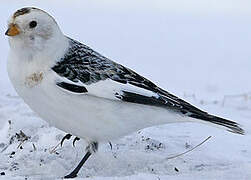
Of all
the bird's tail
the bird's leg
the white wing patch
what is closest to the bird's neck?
the white wing patch

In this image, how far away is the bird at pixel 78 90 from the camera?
13.4 feet

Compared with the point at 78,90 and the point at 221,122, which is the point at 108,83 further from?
the point at 221,122

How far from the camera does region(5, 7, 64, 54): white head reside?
4.11 metres

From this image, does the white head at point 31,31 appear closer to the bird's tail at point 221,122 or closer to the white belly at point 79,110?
the white belly at point 79,110

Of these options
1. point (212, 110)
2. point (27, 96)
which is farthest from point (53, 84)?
point (212, 110)

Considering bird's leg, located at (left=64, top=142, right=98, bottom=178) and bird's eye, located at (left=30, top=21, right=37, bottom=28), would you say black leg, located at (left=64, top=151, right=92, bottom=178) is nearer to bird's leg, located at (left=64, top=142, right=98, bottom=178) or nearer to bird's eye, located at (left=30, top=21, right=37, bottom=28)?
bird's leg, located at (left=64, top=142, right=98, bottom=178)

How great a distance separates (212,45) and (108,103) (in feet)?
25.0

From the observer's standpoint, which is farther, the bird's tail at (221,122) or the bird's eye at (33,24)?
the bird's tail at (221,122)

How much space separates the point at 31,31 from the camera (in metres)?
4.16

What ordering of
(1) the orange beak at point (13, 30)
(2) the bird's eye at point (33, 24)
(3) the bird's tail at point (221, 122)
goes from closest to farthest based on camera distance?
(1) the orange beak at point (13, 30) < (2) the bird's eye at point (33, 24) < (3) the bird's tail at point (221, 122)

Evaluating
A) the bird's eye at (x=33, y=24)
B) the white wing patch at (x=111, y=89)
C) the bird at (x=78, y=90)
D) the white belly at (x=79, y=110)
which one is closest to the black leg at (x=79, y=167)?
the bird at (x=78, y=90)

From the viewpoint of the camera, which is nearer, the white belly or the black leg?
the white belly

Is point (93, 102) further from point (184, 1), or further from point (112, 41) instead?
point (184, 1)

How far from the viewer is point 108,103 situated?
4.15 metres
